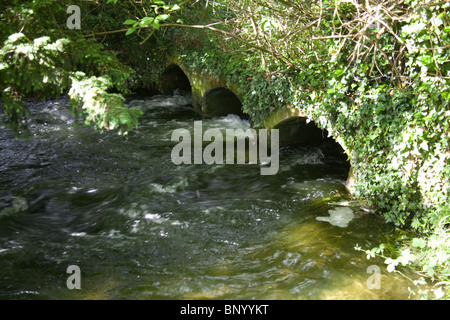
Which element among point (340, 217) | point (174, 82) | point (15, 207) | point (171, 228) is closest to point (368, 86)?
point (340, 217)

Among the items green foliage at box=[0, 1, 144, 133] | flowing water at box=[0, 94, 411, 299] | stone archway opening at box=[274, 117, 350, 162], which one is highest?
green foliage at box=[0, 1, 144, 133]

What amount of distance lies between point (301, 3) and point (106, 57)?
300 centimetres

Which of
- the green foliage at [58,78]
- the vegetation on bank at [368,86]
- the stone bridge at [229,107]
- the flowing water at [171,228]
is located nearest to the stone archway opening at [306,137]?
the stone bridge at [229,107]

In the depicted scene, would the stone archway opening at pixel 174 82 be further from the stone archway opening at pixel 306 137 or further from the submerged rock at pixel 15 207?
the submerged rock at pixel 15 207

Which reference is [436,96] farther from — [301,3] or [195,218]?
[195,218]

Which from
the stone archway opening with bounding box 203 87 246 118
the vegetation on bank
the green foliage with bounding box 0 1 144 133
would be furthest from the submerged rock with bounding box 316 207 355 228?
the stone archway opening with bounding box 203 87 246 118

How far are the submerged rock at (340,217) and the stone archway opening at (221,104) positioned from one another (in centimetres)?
575

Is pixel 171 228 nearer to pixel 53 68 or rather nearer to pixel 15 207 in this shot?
pixel 53 68

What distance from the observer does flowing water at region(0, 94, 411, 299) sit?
3.68 metres

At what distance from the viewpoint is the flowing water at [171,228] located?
12.1ft

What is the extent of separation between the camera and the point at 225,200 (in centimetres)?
579

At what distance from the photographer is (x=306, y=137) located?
812cm

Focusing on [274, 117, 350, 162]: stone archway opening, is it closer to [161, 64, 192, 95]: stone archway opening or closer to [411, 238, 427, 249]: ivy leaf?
[411, 238, 427, 249]: ivy leaf

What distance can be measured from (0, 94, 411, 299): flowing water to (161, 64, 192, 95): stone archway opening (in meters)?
5.01
